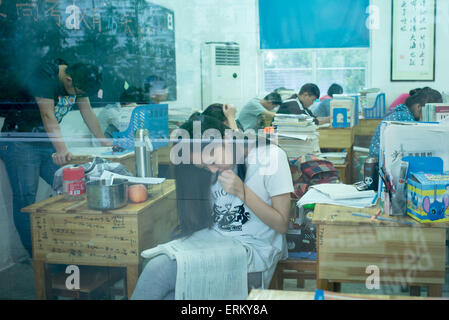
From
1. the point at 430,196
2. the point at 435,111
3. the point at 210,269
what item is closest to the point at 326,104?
the point at 435,111

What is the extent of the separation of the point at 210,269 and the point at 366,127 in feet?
4.77

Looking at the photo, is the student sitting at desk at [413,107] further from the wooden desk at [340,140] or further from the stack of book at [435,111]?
the wooden desk at [340,140]

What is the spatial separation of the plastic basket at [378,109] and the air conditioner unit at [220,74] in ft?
2.39

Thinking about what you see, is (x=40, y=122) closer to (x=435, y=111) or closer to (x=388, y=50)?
(x=388, y=50)

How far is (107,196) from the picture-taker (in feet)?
5.44

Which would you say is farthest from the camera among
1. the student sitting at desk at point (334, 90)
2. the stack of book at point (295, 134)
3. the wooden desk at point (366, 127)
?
the wooden desk at point (366, 127)

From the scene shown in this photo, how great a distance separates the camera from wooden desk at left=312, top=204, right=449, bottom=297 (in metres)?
1.49

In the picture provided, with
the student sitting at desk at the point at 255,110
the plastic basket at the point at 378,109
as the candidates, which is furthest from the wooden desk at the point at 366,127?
the student sitting at desk at the point at 255,110

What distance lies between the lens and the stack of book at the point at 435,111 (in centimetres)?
222

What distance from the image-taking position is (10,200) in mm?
1922

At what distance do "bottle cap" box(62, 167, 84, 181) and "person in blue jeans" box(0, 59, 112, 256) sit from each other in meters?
0.06
